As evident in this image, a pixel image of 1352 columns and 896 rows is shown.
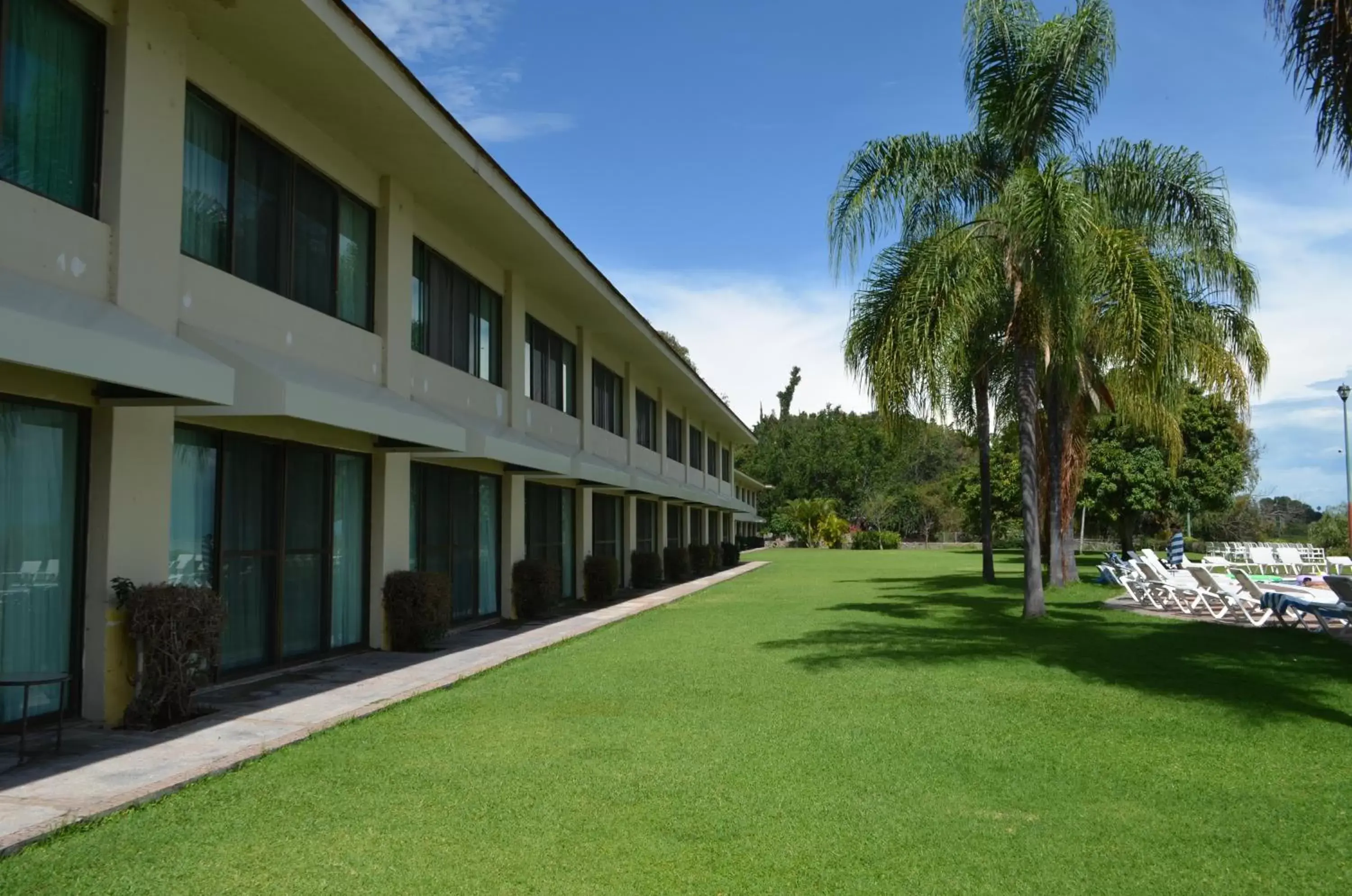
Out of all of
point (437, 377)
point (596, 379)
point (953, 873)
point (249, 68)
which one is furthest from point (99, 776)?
point (596, 379)

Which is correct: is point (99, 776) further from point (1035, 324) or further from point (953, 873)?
point (1035, 324)

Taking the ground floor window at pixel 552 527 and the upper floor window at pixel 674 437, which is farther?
the upper floor window at pixel 674 437

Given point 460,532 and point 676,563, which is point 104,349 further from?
point 676,563

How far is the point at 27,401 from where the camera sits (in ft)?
24.2

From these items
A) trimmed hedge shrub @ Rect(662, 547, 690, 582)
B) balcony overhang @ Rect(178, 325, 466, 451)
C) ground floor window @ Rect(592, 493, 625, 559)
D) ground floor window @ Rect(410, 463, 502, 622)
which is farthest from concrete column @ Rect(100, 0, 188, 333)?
trimmed hedge shrub @ Rect(662, 547, 690, 582)

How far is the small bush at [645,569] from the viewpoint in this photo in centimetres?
2583

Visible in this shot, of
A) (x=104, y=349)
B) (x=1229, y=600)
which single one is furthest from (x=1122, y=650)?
(x=104, y=349)

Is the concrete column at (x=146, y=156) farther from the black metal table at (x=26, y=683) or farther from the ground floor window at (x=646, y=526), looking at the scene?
the ground floor window at (x=646, y=526)

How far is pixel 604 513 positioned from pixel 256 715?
16.5 meters

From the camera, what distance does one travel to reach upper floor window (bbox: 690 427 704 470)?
3756 cm

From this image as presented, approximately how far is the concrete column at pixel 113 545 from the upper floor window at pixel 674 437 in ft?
80.3

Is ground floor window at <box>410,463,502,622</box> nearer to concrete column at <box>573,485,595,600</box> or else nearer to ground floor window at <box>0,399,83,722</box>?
concrete column at <box>573,485,595,600</box>

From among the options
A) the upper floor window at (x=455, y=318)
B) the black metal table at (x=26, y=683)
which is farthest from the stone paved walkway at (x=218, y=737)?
the upper floor window at (x=455, y=318)

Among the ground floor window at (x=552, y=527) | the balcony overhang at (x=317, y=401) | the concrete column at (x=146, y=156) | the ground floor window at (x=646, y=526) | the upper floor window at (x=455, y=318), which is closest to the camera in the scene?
the concrete column at (x=146, y=156)
